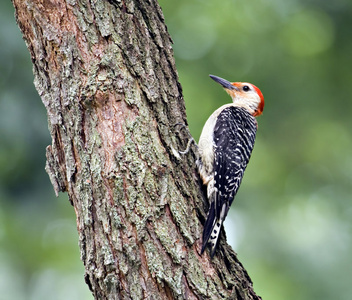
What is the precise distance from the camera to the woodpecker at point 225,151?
172 inches

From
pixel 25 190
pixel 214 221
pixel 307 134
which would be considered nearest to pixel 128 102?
pixel 214 221

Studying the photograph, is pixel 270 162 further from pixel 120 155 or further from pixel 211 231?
pixel 120 155

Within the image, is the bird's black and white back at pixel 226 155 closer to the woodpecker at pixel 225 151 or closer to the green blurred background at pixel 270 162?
the woodpecker at pixel 225 151

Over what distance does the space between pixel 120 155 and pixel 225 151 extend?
6.43 feet

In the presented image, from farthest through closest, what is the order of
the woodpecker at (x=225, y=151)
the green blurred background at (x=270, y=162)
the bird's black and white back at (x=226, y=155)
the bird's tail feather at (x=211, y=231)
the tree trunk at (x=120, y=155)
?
the green blurred background at (x=270, y=162) < the bird's black and white back at (x=226, y=155) < the woodpecker at (x=225, y=151) < the bird's tail feather at (x=211, y=231) < the tree trunk at (x=120, y=155)

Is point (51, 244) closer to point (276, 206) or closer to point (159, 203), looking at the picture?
point (276, 206)

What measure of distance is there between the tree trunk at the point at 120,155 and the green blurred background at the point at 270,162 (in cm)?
481

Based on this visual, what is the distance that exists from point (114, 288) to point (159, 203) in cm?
63

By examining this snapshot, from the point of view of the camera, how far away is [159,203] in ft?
12.2

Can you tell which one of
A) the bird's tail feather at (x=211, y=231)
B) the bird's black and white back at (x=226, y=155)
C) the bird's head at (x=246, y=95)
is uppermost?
the bird's head at (x=246, y=95)

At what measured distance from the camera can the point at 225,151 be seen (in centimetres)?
549

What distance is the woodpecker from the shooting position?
4371 mm

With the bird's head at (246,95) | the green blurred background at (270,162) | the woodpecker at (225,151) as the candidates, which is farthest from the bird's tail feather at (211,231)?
the green blurred background at (270,162)

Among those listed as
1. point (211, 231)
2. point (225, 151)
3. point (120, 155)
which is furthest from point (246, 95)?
point (120, 155)
